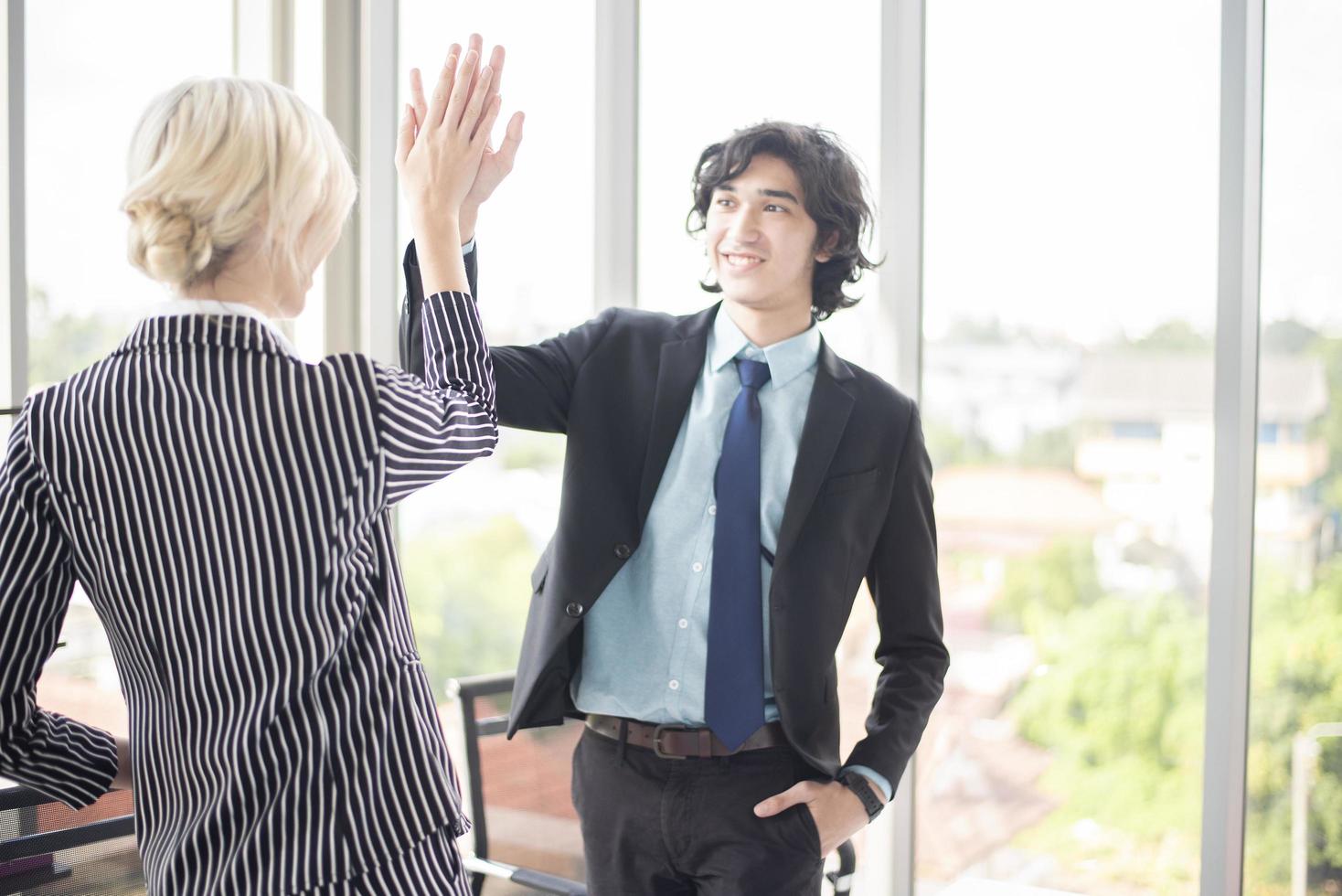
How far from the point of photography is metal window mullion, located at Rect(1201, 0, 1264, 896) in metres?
Answer: 2.11

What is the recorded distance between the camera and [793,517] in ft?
5.60

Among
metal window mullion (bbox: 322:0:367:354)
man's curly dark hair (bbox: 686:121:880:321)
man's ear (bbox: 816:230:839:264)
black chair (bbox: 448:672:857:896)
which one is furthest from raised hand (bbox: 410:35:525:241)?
metal window mullion (bbox: 322:0:367:354)

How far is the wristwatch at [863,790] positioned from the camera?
1739 mm

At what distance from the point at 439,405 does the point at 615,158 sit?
184cm

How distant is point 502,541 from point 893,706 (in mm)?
1440

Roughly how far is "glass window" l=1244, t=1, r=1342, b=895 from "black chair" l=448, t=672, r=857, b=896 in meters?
1.37

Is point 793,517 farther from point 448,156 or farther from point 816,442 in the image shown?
point 448,156

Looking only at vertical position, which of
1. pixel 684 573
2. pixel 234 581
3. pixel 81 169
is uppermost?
pixel 81 169

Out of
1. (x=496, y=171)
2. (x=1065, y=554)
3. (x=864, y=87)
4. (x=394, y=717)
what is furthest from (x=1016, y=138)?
(x=394, y=717)

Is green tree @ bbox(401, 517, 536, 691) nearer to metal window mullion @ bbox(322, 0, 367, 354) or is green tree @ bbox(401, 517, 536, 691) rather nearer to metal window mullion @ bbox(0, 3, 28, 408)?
metal window mullion @ bbox(322, 0, 367, 354)

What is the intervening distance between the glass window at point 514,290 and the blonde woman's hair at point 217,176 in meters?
1.87

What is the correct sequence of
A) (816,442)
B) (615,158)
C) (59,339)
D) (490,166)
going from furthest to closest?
(615,158), (59,339), (816,442), (490,166)

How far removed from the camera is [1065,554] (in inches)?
91.4

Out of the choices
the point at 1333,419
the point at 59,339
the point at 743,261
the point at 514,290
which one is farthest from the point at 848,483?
the point at 59,339
